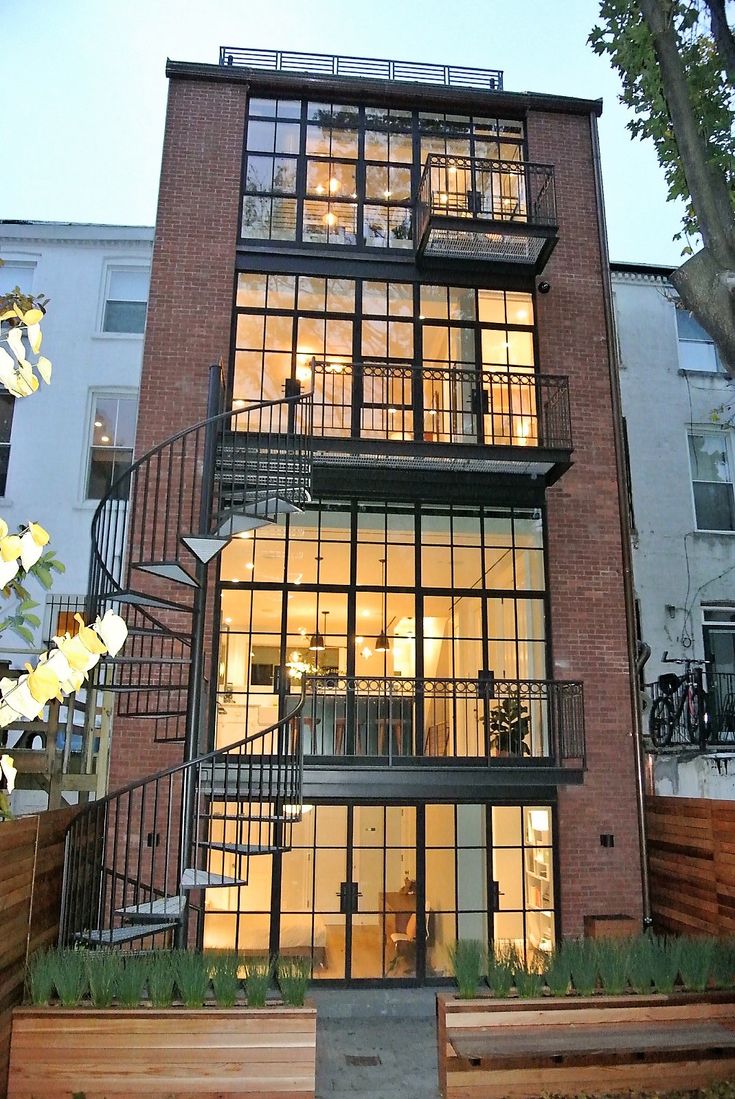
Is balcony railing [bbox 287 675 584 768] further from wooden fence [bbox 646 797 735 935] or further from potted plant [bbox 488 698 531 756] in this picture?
wooden fence [bbox 646 797 735 935]

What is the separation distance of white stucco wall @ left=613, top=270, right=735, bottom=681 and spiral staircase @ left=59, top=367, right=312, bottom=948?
5602mm

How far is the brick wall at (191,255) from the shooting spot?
9305mm

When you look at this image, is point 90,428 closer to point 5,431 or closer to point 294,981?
point 5,431

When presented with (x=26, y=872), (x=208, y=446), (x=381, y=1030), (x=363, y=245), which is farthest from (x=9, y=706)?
(x=363, y=245)

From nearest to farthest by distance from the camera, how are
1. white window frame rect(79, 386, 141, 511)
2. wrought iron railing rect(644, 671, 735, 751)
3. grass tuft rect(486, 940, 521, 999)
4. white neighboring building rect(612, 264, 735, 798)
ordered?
grass tuft rect(486, 940, 521, 999), wrought iron railing rect(644, 671, 735, 751), white neighboring building rect(612, 264, 735, 798), white window frame rect(79, 386, 141, 511)

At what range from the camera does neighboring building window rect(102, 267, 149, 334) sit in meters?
13.1

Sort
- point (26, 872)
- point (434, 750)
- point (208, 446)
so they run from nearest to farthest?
1. point (26, 872)
2. point (208, 446)
3. point (434, 750)

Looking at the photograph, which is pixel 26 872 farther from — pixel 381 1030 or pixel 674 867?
pixel 674 867

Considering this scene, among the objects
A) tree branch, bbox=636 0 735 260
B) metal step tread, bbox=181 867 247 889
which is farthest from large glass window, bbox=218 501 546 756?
tree branch, bbox=636 0 735 260

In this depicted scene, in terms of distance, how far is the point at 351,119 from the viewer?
10.4 m

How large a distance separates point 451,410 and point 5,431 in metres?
7.23

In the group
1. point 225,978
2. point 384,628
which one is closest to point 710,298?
point 384,628

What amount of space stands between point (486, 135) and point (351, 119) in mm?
1684

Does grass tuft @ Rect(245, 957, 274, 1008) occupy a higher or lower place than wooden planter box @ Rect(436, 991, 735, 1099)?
higher
